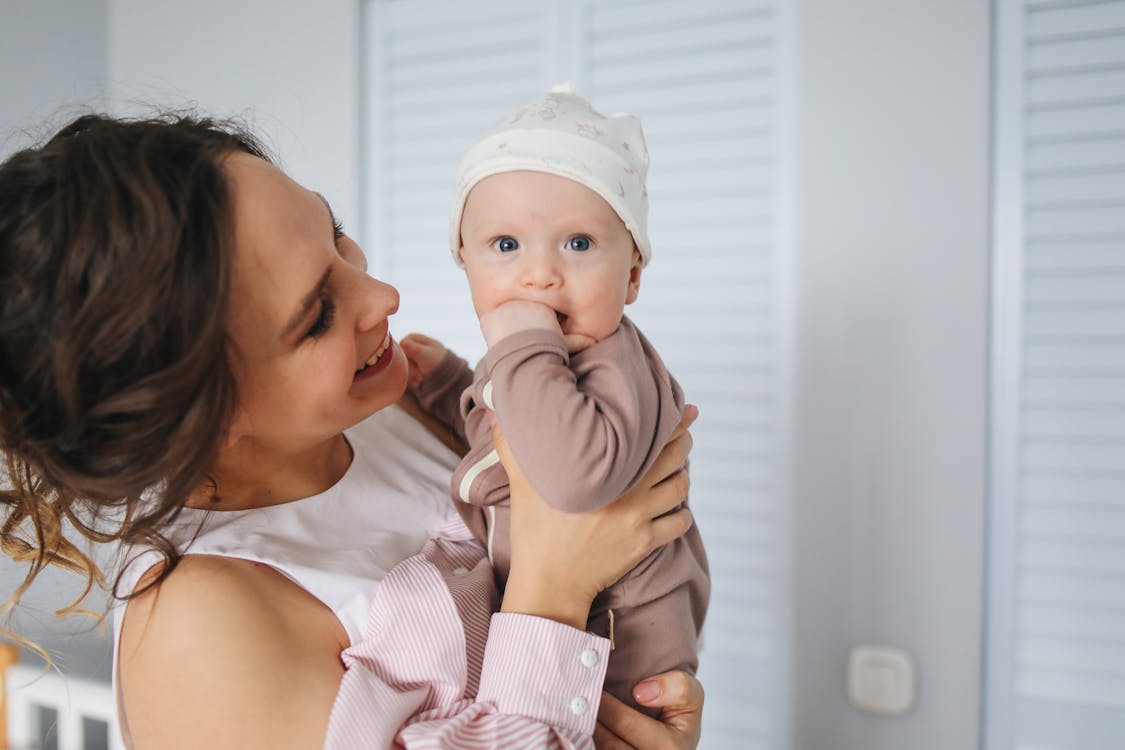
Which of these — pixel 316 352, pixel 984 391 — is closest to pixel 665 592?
pixel 316 352

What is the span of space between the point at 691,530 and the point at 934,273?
3.03 feet

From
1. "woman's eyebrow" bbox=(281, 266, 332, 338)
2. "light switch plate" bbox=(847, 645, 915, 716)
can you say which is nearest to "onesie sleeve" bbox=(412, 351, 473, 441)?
"woman's eyebrow" bbox=(281, 266, 332, 338)

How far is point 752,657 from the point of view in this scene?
1941 mm

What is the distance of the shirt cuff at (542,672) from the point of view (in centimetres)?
86

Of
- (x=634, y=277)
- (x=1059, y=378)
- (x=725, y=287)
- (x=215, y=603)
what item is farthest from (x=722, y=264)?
(x=215, y=603)

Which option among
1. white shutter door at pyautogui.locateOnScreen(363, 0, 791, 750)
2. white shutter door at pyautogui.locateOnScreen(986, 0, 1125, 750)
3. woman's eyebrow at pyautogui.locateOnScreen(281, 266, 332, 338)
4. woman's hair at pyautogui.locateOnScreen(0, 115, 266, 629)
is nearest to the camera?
woman's hair at pyautogui.locateOnScreen(0, 115, 266, 629)

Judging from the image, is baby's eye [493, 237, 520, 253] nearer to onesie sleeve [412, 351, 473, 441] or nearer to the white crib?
onesie sleeve [412, 351, 473, 441]

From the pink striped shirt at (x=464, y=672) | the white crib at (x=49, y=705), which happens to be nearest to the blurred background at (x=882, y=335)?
the white crib at (x=49, y=705)

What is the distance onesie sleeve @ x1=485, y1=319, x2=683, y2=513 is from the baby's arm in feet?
1.27

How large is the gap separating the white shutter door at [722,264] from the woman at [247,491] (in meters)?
0.90

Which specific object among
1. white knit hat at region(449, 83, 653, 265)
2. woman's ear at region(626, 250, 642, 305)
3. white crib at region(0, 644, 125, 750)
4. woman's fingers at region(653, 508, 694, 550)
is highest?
white knit hat at region(449, 83, 653, 265)

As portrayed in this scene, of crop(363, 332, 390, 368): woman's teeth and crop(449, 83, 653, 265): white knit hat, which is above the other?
crop(449, 83, 653, 265): white knit hat

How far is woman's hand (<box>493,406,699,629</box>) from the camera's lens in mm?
932

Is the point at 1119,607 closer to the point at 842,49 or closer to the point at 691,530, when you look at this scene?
the point at 691,530
